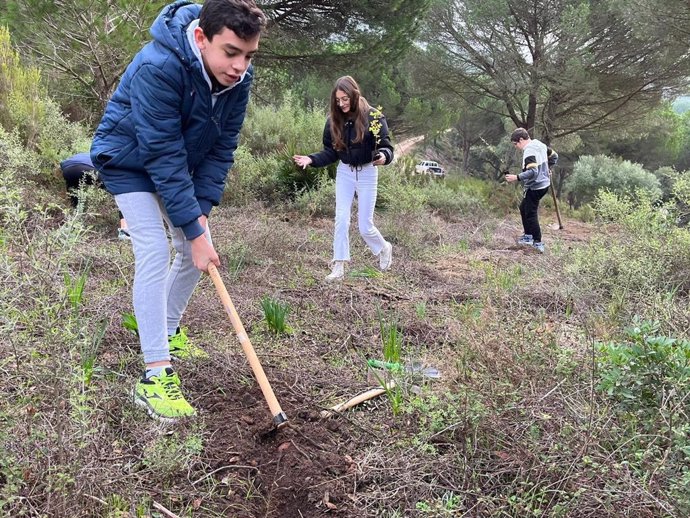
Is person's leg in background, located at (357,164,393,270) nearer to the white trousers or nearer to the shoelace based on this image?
the white trousers

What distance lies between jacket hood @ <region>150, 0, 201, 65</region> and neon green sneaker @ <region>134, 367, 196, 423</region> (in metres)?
1.30

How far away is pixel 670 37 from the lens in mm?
10586

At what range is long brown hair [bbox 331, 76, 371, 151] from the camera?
4441 mm

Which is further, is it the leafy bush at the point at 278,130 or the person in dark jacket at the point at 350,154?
the leafy bush at the point at 278,130

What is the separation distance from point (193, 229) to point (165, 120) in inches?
17.6

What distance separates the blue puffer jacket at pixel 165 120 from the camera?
2121mm

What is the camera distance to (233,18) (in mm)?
2010

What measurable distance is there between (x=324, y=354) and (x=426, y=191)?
24.4ft

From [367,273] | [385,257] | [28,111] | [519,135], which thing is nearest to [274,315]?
[367,273]

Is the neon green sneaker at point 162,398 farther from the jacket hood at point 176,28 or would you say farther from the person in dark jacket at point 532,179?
the person in dark jacket at point 532,179

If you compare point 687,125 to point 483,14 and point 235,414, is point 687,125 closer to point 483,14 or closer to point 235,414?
point 483,14

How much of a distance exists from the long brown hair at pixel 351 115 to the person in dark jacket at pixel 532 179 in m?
A: 3.35

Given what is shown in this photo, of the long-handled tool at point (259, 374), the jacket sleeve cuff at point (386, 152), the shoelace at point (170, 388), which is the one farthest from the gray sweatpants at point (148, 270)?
the jacket sleeve cuff at point (386, 152)

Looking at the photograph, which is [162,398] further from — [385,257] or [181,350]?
[385,257]
